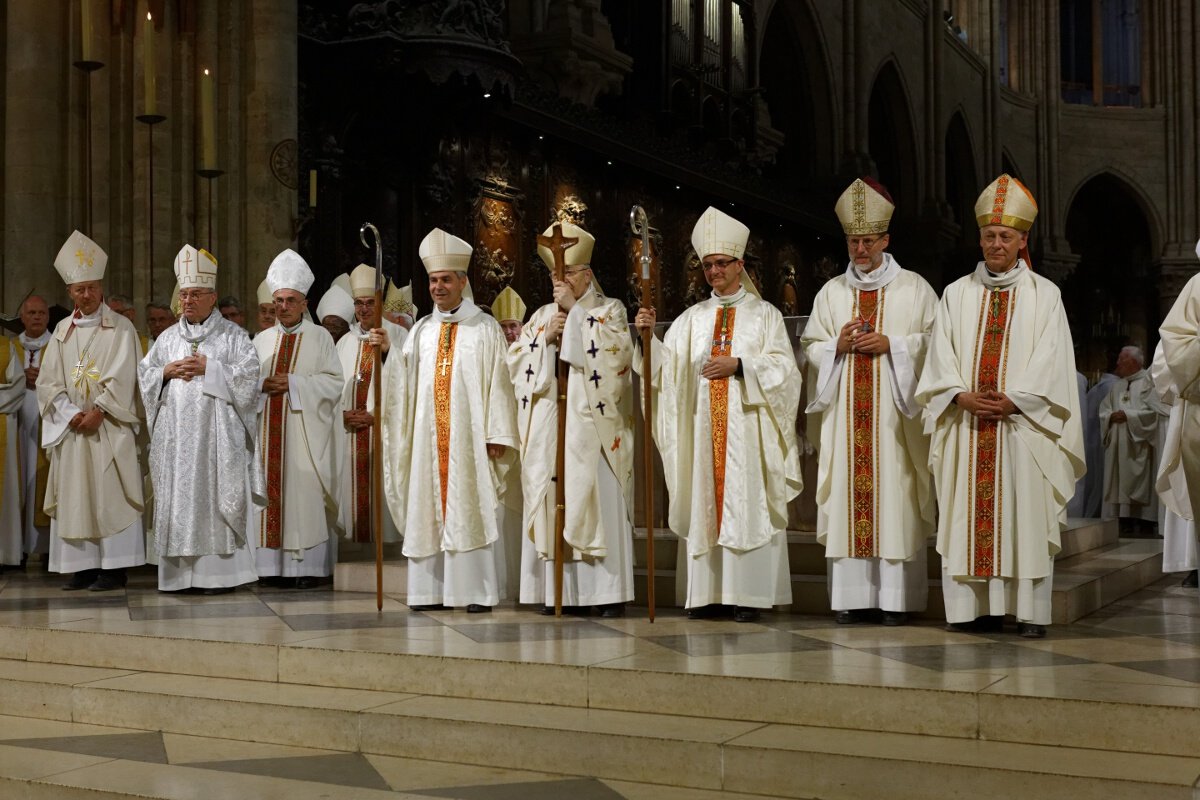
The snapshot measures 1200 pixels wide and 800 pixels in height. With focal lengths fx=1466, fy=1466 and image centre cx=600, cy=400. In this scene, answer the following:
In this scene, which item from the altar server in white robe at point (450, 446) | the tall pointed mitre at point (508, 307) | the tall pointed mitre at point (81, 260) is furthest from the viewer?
the tall pointed mitre at point (508, 307)

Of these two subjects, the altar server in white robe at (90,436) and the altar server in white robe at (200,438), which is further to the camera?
the altar server in white robe at (90,436)

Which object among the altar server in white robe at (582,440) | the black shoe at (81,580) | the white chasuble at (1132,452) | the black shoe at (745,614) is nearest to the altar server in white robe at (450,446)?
the altar server in white robe at (582,440)

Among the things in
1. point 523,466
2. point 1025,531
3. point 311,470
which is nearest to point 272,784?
point 523,466

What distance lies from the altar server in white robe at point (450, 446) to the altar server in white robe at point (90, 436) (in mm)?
1805

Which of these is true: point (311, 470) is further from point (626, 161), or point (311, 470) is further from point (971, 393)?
point (626, 161)

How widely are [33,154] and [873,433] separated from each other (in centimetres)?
676

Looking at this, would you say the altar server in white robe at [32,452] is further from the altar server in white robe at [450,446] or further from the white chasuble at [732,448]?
the white chasuble at [732,448]

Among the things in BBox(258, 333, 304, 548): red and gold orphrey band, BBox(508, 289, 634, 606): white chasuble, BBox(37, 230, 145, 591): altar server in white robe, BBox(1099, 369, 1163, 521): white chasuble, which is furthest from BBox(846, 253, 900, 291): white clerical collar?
BBox(1099, 369, 1163, 521): white chasuble

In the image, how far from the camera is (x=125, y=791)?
193 inches

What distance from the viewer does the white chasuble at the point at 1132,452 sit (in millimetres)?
13547

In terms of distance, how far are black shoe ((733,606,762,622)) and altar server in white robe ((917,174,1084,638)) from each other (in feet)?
3.01

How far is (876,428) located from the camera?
22.8 ft

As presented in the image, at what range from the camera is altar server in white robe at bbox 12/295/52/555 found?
31.2 ft

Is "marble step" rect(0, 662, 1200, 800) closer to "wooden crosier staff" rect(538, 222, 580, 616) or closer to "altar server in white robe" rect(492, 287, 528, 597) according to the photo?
"wooden crosier staff" rect(538, 222, 580, 616)
